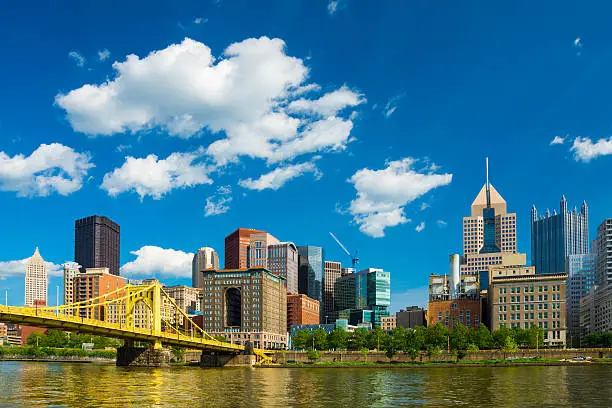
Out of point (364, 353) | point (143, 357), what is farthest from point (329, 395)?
point (364, 353)

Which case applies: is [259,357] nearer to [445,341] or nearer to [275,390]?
[445,341]

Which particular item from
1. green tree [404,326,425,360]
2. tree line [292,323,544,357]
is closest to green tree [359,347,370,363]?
tree line [292,323,544,357]

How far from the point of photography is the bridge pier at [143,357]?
521ft

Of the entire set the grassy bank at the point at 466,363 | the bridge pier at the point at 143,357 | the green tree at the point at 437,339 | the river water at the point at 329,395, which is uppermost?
the river water at the point at 329,395

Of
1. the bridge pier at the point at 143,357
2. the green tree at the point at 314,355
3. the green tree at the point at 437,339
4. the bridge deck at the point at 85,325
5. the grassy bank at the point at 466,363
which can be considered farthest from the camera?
the green tree at the point at 314,355

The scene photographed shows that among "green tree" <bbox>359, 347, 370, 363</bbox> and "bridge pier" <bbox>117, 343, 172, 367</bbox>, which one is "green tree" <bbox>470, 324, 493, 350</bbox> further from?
"bridge pier" <bbox>117, 343, 172, 367</bbox>

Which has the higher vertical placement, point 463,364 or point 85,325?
point 85,325

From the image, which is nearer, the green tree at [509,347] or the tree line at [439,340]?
the tree line at [439,340]

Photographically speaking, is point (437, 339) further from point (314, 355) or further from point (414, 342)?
point (314, 355)

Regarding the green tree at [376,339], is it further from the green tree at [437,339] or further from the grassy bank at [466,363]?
the green tree at [437,339]

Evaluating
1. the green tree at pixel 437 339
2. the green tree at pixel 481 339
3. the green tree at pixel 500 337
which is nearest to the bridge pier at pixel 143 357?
the green tree at pixel 437 339

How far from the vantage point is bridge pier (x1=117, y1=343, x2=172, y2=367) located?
15875 cm

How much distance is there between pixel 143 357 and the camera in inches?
6412

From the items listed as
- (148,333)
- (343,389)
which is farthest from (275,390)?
(148,333)
